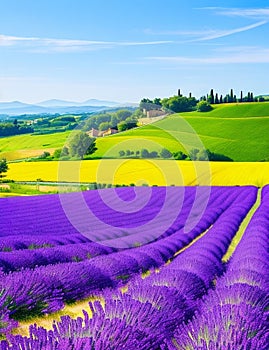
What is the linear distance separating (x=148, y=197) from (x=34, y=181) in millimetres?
18353

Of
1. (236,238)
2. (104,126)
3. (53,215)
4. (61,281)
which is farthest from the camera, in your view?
(104,126)

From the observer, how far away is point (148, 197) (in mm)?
26234

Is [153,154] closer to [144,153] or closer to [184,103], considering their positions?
[144,153]

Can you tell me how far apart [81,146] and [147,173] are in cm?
1539

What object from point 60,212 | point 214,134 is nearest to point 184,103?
point 214,134

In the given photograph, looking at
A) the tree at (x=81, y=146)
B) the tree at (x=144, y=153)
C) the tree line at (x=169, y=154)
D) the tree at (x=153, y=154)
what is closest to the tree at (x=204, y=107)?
the tree line at (x=169, y=154)

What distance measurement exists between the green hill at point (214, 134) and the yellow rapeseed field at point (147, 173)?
7034mm

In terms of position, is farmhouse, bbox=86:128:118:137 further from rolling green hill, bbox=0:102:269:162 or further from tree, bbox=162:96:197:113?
tree, bbox=162:96:197:113

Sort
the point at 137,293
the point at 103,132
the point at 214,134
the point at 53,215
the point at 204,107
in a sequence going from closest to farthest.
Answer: the point at 137,293 → the point at 53,215 → the point at 103,132 → the point at 214,134 → the point at 204,107

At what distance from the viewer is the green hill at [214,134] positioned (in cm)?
5806

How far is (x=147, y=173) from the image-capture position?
42062mm

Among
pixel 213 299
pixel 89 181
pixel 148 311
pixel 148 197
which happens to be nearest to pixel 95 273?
pixel 213 299

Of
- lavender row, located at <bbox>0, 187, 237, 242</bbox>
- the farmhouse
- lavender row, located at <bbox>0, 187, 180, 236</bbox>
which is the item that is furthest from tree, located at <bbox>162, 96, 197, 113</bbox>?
lavender row, located at <bbox>0, 187, 237, 242</bbox>

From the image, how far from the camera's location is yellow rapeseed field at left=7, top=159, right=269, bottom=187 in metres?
39.9
